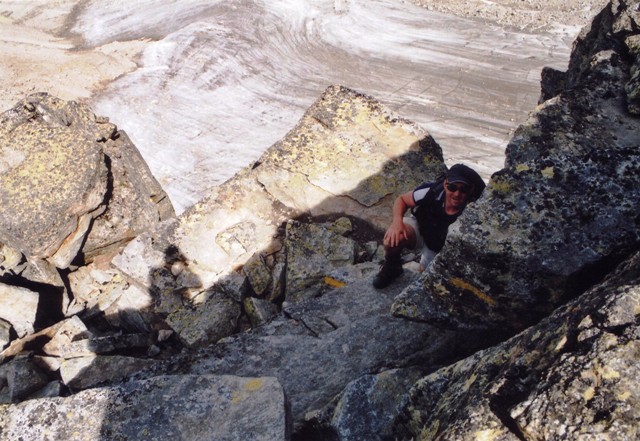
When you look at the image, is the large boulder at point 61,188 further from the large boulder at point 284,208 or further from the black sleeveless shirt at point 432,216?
the black sleeveless shirt at point 432,216

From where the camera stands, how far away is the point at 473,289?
356 centimetres

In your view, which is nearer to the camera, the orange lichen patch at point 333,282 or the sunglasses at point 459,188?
the sunglasses at point 459,188

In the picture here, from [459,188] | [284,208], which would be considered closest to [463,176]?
[459,188]

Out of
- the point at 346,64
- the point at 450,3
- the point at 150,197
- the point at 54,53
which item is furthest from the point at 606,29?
the point at 54,53

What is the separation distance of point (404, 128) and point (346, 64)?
7.53m

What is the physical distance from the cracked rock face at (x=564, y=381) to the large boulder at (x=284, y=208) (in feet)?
11.8

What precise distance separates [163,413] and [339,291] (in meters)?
2.44

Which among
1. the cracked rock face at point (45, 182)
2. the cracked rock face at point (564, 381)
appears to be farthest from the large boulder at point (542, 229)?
the cracked rock face at point (45, 182)

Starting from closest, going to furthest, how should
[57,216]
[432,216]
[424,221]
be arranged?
1. [432,216]
2. [424,221]
3. [57,216]

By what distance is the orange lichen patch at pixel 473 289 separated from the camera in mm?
3520

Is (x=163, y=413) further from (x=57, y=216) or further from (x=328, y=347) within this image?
(x=57, y=216)

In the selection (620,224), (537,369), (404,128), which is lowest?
(404,128)

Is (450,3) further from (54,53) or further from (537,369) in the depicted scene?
(537,369)

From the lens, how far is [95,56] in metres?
14.3
